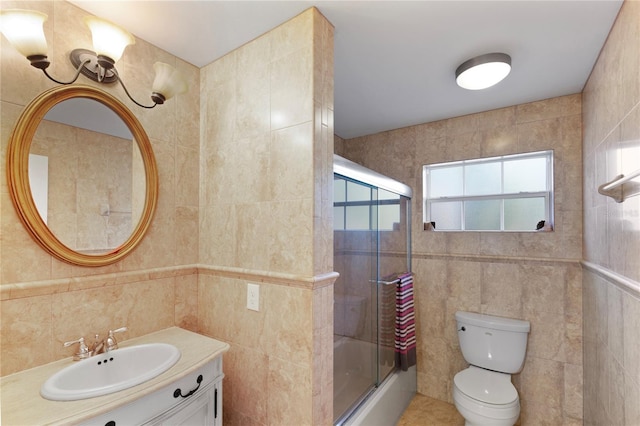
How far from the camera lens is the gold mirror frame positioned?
3.65ft

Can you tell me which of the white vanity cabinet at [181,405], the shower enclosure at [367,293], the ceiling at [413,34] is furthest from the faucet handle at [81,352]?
the ceiling at [413,34]

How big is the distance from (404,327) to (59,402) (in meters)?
2.09

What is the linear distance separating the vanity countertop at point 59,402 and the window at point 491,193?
2.14m

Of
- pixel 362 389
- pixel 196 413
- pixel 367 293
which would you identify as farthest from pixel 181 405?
pixel 367 293

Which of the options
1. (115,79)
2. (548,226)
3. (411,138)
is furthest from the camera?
(411,138)

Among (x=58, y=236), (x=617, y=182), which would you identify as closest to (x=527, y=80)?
(x=617, y=182)

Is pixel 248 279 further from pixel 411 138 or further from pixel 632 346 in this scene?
pixel 411 138

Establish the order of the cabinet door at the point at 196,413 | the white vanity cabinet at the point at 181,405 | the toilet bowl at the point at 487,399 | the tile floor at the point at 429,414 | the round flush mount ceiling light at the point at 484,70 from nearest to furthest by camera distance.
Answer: the white vanity cabinet at the point at 181,405 < the cabinet door at the point at 196,413 < the round flush mount ceiling light at the point at 484,70 < the toilet bowl at the point at 487,399 < the tile floor at the point at 429,414

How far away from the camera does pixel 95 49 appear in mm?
1263

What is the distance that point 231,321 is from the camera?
1592mm

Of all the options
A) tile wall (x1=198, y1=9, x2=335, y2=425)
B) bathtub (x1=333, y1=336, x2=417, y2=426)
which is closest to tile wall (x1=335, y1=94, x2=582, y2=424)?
bathtub (x1=333, y1=336, x2=417, y2=426)

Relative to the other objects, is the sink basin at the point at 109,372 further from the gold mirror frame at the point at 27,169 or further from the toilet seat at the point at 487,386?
the toilet seat at the point at 487,386

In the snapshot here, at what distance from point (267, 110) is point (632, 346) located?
182 centimetres

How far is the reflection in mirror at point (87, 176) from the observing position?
3.95 ft
